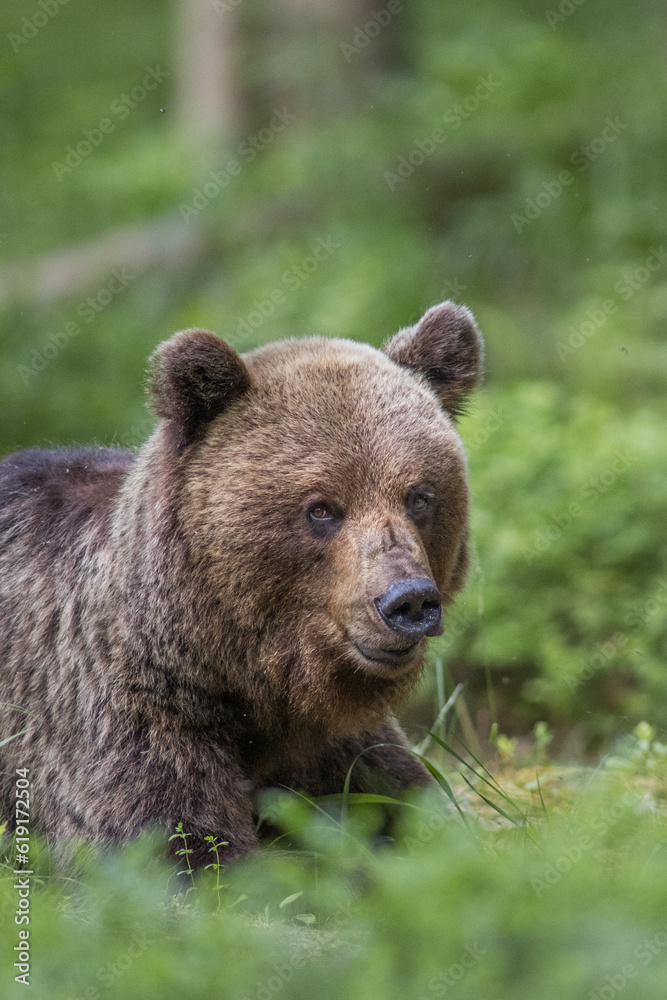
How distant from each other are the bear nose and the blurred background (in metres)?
1.89

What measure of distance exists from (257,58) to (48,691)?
12940 mm

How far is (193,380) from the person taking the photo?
445 centimetres

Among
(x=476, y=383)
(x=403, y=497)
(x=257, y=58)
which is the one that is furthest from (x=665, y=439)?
(x=257, y=58)

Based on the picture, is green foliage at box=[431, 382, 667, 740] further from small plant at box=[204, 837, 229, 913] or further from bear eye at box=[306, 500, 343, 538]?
small plant at box=[204, 837, 229, 913]

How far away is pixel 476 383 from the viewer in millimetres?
5090

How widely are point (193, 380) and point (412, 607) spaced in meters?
1.16

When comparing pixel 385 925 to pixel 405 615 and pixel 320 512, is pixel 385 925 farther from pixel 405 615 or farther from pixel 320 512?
pixel 320 512

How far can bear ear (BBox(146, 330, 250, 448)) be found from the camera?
440 centimetres

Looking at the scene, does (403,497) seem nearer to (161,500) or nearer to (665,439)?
(161,500)

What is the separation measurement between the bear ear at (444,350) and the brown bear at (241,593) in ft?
0.37

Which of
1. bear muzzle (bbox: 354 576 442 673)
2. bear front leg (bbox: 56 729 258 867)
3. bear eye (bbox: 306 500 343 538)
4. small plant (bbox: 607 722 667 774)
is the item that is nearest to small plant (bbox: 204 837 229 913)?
bear front leg (bbox: 56 729 258 867)

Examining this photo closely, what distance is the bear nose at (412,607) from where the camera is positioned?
395 cm

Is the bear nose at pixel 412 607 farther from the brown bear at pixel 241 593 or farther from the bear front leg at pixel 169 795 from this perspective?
the bear front leg at pixel 169 795

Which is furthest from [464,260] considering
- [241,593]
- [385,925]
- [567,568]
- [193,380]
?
[385,925]
